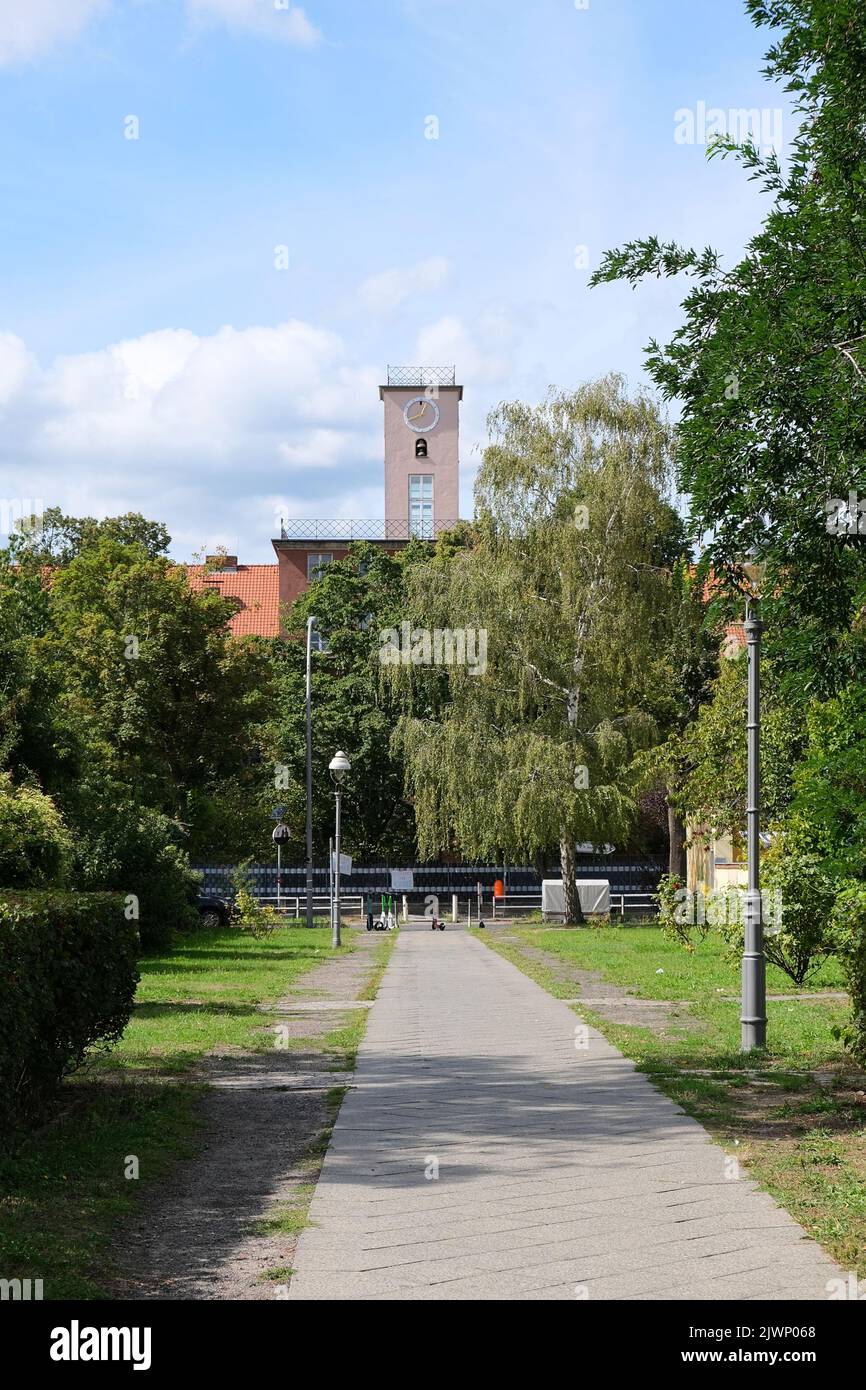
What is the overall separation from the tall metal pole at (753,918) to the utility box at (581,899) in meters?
26.9

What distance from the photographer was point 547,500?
36500 millimetres

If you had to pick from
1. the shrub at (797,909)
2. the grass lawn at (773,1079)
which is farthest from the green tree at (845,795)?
the shrub at (797,909)

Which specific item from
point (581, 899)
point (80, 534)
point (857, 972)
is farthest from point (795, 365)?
point (80, 534)

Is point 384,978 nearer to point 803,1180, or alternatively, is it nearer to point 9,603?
point 9,603

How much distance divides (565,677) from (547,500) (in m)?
4.56

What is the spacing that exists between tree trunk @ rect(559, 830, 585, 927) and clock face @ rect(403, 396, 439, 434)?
34363 mm

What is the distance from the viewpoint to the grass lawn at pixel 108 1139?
19.8 ft

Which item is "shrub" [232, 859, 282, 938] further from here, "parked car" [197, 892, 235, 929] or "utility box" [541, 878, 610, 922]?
"utility box" [541, 878, 610, 922]

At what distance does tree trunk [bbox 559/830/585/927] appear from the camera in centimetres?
3719

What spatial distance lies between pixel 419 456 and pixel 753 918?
5668 cm

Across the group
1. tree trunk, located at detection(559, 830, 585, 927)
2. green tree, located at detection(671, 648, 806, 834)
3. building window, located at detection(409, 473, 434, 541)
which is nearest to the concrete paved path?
green tree, located at detection(671, 648, 806, 834)

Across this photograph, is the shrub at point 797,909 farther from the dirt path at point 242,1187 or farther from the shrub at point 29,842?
the shrub at point 29,842

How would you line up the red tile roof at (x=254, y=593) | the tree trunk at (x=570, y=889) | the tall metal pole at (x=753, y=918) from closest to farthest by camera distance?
the tall metal pole at (x=753, y=918)
the tree trunk at (x=570, y=889)
the red tile roof at (x=254, y=593)
